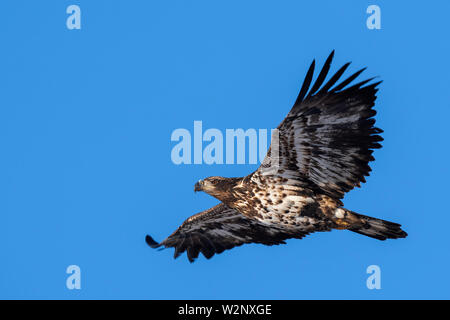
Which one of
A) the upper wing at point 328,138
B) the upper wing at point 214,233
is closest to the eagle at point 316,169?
the upper wing at point 328,138

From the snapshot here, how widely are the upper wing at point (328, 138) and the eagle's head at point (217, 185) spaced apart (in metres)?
0.78

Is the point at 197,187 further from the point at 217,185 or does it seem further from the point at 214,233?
the point at 214,233

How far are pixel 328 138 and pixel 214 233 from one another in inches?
147

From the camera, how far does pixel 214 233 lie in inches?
563

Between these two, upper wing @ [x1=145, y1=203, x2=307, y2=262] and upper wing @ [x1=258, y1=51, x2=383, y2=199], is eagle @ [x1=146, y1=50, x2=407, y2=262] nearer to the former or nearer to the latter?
upper wing @ [x1=258, y1=51, x2=383, y2=199]

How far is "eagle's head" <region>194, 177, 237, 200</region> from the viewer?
41.2ft

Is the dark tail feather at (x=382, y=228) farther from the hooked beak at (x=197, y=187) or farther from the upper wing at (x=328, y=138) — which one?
the hooked beak at (x=197, y=187)

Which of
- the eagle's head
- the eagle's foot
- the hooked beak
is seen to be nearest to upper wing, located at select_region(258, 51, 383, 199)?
the eagle's foot

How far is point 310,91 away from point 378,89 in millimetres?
1036

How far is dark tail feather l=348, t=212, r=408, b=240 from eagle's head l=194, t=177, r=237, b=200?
2215 mm

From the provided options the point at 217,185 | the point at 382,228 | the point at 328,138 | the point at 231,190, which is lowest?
the point at 382,228

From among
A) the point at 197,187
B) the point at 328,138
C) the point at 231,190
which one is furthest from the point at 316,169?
the point at 197,187
